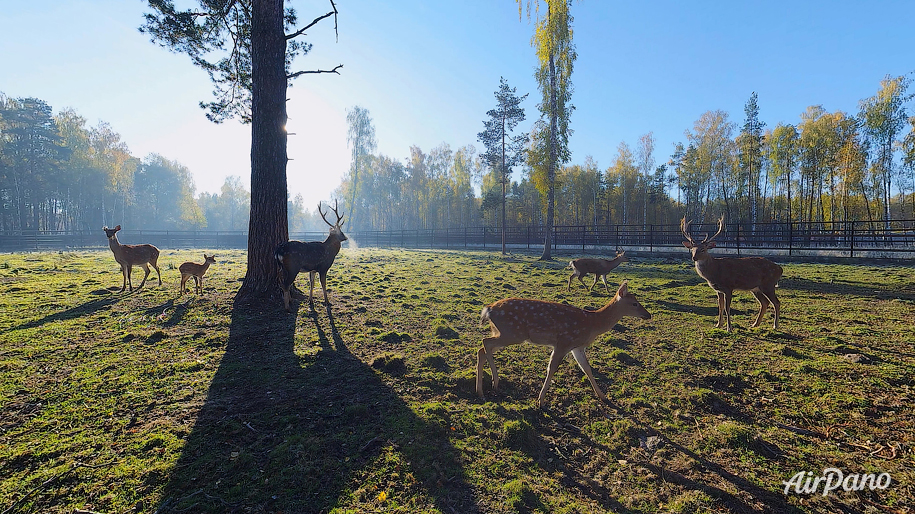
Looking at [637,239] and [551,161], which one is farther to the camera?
[637,239]

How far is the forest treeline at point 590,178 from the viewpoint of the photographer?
34969mm

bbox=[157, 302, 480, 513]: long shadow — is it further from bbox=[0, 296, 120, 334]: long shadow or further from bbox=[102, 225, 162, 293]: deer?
bbox=[102, 225, 162, 293]: deer

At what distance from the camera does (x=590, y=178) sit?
50312 millimetres

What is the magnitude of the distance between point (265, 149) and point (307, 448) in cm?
693

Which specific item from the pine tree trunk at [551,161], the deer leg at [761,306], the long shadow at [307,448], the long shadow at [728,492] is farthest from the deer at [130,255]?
the pine tree trunk at [551,161]

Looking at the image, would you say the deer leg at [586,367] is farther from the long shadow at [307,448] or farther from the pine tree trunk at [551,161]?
the pine tree trunk at [551,161]

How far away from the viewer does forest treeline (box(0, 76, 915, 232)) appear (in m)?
35.0

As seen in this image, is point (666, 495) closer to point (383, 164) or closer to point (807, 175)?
point (807, 175)

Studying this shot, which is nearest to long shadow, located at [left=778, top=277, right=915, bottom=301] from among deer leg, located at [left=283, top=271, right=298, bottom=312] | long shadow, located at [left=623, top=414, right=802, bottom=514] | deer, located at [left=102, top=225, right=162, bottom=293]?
long shadow, located at [left=623, top=414, right=802, bottom=514]

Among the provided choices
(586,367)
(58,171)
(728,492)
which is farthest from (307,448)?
(58,171)

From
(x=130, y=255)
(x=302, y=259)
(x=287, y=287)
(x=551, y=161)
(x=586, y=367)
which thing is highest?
(x=551, y=161)

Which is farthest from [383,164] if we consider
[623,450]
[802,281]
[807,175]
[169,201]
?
[623,450]

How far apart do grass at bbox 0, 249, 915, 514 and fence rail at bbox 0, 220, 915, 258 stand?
14679mm

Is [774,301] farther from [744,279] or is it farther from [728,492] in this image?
[728,492]
